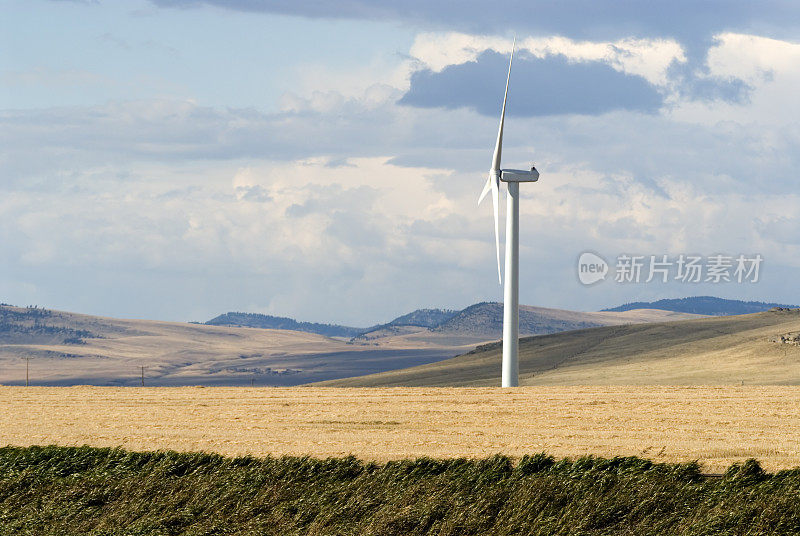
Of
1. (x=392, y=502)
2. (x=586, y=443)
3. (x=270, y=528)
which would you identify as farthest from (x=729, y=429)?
(x=270, y=528)

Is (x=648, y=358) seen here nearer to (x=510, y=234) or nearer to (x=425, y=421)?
(x=510, y=234)

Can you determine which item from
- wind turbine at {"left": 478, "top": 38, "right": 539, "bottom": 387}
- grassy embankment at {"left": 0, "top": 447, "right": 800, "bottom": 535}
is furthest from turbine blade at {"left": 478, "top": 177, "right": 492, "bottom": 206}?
grassy embankment at {"left": 0, "top": 447, "right": 800, "bottom": 535}

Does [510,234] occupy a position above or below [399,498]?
above

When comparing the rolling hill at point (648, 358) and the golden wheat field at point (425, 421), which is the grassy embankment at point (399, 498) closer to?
the golden wheat field at point (425, 421)

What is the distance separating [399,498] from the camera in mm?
22547

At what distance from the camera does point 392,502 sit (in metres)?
22.4

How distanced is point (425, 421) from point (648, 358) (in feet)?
198

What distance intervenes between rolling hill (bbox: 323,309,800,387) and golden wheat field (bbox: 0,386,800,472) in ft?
79.3

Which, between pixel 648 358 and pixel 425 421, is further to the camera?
pixel 648 358

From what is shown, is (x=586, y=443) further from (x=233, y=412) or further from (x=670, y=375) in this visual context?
(x=670, y=375)

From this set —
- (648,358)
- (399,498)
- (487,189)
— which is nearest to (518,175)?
(487,189)

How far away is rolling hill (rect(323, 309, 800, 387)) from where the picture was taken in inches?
2820

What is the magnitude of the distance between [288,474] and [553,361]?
85.1 m

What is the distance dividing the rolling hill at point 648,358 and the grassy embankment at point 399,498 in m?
40.6
